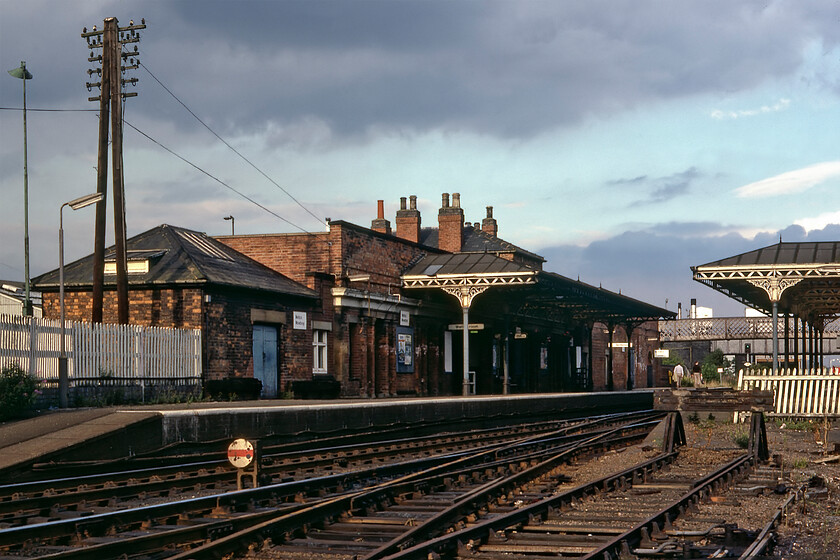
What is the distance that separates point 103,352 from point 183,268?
4.87m

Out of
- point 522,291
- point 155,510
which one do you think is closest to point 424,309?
point 522,291

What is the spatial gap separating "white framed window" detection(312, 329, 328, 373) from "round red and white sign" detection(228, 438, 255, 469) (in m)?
18.5

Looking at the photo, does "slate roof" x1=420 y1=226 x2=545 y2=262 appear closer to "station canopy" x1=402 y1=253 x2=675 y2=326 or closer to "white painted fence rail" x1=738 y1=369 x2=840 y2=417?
"station canopy" x1=402 y1=253 x2=675 y2=326

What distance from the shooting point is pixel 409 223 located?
158ft

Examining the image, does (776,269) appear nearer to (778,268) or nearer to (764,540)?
(778,268)

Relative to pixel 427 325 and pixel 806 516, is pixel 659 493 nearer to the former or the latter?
pixel 806 516

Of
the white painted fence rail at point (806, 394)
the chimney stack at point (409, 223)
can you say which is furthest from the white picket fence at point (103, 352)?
the chimney stack at point (409, 223)

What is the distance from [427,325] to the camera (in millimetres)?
35750

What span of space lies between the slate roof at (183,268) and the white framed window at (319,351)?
4.63ft

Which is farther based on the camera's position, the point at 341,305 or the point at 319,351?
the point at 341,305

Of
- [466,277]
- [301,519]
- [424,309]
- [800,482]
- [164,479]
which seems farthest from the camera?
[424,309]

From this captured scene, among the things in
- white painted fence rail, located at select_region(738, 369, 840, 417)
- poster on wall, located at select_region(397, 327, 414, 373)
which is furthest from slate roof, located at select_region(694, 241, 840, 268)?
poster on wall, located at select_region(397, 327, 414, 373)

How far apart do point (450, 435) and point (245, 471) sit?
29.7 ft

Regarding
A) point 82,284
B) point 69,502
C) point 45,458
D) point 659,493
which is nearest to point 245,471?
point 69,502
